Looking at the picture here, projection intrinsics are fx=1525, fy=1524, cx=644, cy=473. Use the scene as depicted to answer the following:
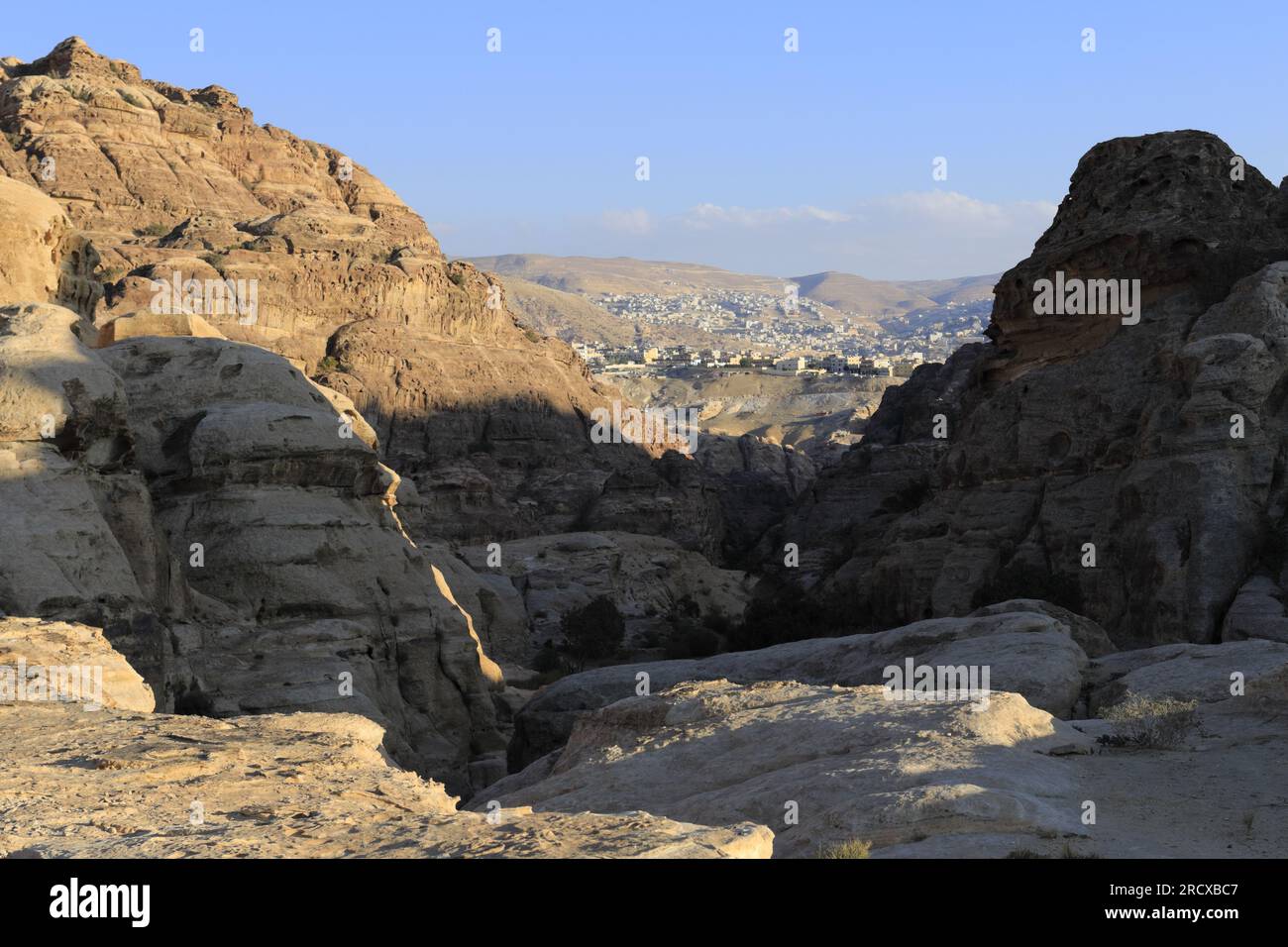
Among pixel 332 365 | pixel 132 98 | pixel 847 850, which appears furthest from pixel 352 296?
pixel 847 850

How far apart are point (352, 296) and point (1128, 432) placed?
5613cm

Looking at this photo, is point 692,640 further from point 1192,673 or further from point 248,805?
point 248,805

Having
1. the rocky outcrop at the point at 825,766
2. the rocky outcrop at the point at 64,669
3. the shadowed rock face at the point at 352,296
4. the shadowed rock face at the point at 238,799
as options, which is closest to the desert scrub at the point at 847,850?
the rocky outcrop at the point at 825,766

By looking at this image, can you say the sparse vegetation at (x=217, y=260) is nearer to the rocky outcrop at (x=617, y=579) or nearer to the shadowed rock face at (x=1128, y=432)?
the rocky outcrop at (x=617, y=579)

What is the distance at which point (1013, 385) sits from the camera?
41531mm

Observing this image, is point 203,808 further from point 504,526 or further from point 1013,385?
point 504,526

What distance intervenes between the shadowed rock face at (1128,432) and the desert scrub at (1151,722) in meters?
14.8

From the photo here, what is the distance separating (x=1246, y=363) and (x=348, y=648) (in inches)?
797

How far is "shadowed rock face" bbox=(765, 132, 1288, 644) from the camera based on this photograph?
32.8 m

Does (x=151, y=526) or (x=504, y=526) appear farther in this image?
(x=504, y=526)

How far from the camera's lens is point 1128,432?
37.8m

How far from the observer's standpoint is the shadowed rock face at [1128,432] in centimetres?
3278
